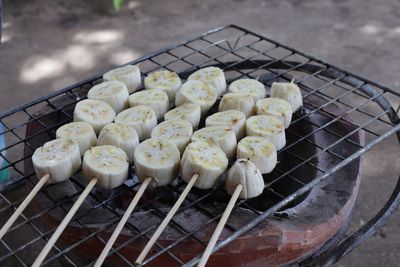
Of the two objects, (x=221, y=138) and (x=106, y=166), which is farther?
(x=221, y=138)

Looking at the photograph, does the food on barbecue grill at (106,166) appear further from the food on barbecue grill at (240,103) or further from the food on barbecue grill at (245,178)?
the food on barbecue grill at (240,103)

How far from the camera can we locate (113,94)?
2.46m

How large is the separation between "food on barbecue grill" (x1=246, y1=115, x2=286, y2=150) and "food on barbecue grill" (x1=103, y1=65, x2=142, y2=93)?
64 centimetres

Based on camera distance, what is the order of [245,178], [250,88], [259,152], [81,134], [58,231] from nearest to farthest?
1. [58,231]
2. [245,178]
3. [259,152]
4. [81,134]
5. [250,88]

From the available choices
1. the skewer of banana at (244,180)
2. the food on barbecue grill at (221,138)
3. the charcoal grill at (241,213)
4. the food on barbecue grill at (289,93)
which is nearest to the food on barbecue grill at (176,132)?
the food on barbecue grill at (221,138)

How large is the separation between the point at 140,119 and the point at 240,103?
1.51 ft

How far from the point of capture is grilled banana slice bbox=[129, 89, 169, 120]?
2.45 metres

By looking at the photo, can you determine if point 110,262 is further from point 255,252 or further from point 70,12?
point 70,12

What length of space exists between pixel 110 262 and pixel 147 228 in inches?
9.2

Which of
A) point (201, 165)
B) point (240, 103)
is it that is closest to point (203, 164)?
point (201, 165)

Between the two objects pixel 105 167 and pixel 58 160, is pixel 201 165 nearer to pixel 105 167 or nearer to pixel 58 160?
pixel 105 167

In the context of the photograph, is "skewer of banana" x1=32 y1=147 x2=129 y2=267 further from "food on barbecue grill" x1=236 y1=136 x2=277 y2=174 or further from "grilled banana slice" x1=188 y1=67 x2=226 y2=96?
"grilled banana slice" x1=188 y1=67 x2=226 y2=96

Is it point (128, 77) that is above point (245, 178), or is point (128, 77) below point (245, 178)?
below

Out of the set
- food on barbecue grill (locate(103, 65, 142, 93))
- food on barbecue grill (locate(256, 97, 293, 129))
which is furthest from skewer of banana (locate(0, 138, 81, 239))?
food on barbecue grill (locate(256, 97, 293, 129))
